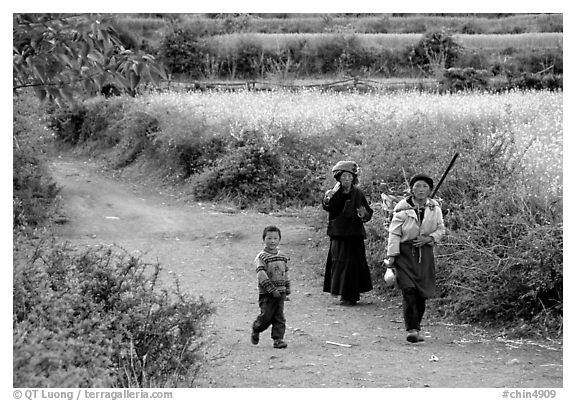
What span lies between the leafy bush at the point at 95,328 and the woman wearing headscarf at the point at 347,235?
3.23m

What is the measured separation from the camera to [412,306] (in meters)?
7.88

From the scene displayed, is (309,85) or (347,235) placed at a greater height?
(309,85)

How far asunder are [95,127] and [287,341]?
1630 cm

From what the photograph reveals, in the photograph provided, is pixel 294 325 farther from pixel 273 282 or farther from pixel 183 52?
pixel 183 52

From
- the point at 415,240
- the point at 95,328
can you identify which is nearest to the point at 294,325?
the point at 415,240

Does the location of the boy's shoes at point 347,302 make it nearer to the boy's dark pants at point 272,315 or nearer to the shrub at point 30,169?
the boy's dark pants at point 272,315

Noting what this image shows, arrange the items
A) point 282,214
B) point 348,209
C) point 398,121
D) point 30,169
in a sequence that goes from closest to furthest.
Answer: point 348,209
point 398,121
point 30,169
point 282,214

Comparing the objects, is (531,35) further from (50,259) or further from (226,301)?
(50,259)

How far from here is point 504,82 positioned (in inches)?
938

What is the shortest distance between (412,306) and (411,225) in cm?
76

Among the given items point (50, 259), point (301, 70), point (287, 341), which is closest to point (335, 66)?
point (301, 70)

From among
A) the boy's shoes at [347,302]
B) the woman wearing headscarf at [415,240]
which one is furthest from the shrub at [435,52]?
the woman wearing headscarf at [415,240]

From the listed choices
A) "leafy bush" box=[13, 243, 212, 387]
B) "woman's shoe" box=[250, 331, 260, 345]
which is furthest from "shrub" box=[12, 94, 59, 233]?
"leafy bush" box=[13, 243, 212, 387]

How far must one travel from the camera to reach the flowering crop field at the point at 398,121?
35.1 ft
